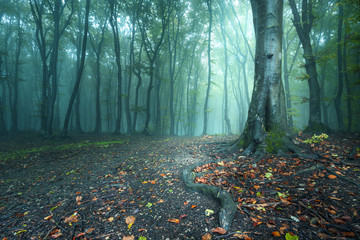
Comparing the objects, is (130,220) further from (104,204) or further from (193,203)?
(193,203)

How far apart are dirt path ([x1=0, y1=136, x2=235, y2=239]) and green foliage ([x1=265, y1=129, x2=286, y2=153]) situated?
101 inches

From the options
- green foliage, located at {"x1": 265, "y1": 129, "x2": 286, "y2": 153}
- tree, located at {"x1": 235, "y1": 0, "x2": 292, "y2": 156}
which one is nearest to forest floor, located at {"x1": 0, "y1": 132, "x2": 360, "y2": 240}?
green foliage, located at {"x1": 265, "y1": 129, "x2": 286, "y2": 153}

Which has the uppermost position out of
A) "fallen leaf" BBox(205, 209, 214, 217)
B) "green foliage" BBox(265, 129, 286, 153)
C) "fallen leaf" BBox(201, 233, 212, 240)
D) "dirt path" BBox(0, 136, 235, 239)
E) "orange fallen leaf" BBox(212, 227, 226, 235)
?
"green foliage" BBox(265, 129, 286, 153)

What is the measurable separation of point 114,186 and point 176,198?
66.8 inches

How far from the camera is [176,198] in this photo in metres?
2.76

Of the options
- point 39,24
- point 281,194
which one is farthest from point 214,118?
point 281,194

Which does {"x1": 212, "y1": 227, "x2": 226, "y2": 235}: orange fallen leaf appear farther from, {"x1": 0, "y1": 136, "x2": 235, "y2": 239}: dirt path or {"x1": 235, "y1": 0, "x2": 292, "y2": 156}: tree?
{"x1": 235, "y1": 0, "x2": 292, "y2": 156}: tree

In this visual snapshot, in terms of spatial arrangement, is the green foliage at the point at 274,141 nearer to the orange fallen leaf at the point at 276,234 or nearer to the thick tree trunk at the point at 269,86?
the thick tree trunk at the point at 269,86

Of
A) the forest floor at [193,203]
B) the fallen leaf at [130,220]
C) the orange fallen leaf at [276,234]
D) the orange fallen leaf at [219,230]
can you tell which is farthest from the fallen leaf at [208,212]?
the fallen leaf at [130,220]

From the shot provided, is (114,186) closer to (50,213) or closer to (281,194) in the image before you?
(50,213)

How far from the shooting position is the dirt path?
2115mm

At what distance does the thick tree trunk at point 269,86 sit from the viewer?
4.33 meters

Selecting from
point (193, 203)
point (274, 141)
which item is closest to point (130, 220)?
point (193, 203)

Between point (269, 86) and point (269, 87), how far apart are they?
1.2 inches
